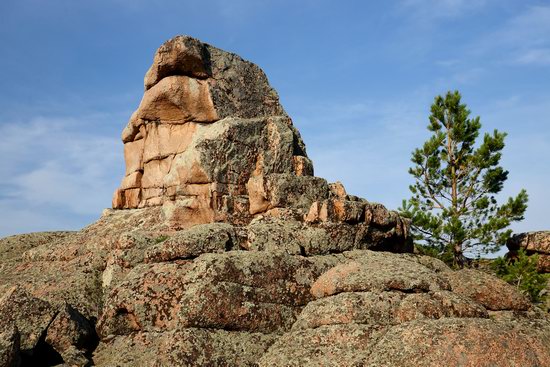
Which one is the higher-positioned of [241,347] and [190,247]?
[190,247]

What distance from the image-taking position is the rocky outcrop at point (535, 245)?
52.1m

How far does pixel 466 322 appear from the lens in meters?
18.5

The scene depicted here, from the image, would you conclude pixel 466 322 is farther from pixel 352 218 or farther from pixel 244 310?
pixel 352 218

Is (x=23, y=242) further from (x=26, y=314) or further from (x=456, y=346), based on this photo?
(x=456, y=346)

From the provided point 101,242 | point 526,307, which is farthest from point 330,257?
point 101,242

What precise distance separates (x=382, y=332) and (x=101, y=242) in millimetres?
20011

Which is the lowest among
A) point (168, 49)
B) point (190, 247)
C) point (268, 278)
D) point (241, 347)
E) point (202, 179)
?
point (241, 347)

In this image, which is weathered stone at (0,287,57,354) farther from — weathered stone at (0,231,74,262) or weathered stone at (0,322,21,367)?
weathered stone at (0,231,74,262)

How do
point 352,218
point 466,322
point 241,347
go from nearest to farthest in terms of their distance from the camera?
1. point 466,322
2. point 241,347
3. point 352,218

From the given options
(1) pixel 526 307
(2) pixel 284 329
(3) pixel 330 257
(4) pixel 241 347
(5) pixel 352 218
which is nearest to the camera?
(4) pixel 241 347

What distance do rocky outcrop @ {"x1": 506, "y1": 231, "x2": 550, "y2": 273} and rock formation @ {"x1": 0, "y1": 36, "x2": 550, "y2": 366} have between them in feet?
76.5

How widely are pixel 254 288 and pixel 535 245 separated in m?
38.0

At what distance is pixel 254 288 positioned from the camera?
22562mm

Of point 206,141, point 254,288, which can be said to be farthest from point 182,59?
point 254,288
